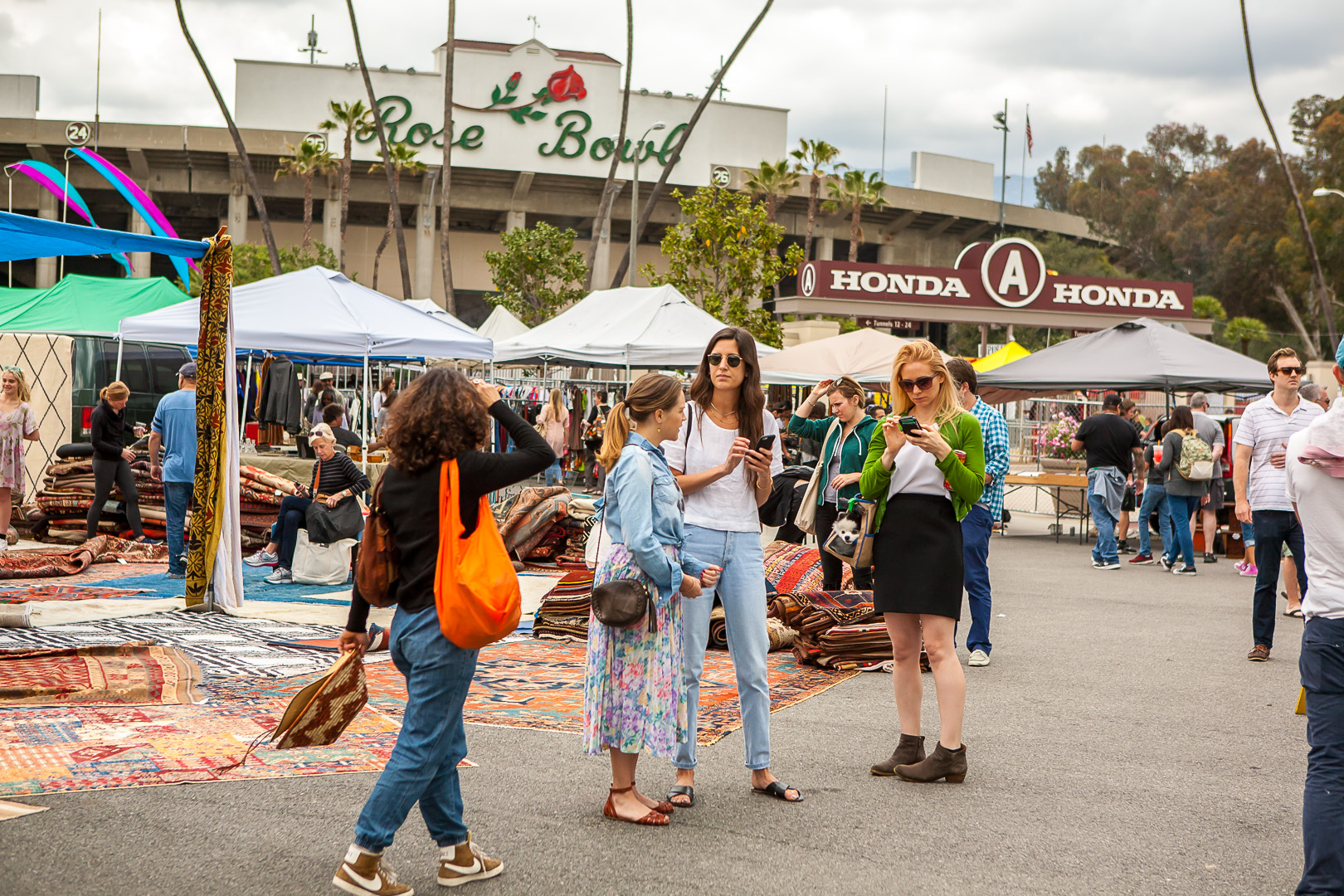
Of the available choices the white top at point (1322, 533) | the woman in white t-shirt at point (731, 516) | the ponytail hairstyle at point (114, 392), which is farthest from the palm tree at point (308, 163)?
the white top at point (1322, 533)

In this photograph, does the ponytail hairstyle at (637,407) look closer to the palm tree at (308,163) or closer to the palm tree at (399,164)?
the palm tree at (399,164)

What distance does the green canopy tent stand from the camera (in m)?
16.0

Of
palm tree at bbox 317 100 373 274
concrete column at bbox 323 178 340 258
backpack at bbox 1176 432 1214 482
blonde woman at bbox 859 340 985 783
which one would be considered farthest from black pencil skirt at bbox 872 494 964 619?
concrete column at bbox 323 178 340 258

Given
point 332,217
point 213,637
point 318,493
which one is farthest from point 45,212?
point 213,637

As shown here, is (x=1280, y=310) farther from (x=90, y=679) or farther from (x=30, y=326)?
(x=90, y=679)

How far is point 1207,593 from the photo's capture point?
11.0 metres

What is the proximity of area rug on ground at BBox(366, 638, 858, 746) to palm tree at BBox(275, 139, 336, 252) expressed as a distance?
132 feet

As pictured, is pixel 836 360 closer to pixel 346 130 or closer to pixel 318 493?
pixel 318 493

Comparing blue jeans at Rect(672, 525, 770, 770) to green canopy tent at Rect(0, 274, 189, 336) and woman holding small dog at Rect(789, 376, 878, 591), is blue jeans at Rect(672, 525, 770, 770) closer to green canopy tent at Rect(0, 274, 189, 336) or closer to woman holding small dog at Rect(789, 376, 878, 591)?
woman holding small dog at Rect(789, 376, 878, 591)

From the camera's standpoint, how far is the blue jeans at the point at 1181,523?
1254 centimetres

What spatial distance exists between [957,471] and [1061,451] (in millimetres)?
15365

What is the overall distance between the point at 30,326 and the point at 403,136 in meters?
34.9

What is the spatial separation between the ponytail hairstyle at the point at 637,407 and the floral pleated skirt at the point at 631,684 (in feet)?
1.20

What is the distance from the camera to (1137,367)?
15164 millimetres
